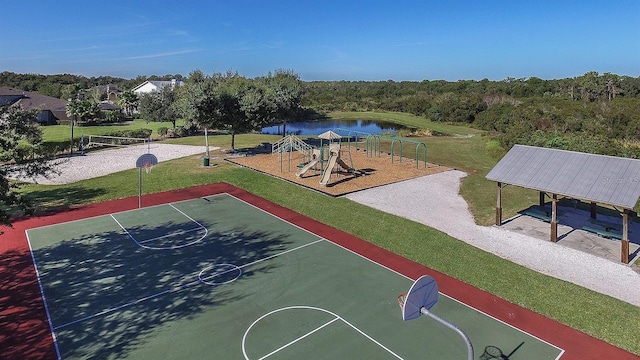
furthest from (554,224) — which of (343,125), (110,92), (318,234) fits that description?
(110,92)

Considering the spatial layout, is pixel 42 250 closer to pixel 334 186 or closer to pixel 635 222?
pixel 334 186

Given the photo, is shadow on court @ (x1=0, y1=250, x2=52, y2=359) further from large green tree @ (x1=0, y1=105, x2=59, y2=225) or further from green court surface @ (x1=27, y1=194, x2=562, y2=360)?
large green tree @ (x1=0, y1=105, x2=59, y2=225)

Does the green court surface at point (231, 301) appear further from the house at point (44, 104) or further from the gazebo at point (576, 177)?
the house at point (44, 104)

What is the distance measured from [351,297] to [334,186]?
38.9 feet

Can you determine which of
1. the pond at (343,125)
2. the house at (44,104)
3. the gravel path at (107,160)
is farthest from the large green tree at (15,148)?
the house at (44,104)

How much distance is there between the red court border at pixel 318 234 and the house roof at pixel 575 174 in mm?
5718

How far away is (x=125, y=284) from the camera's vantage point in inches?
456

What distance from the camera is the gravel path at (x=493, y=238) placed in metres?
12.2

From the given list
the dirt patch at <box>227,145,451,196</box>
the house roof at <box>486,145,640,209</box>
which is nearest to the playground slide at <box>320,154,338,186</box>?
the dirt patch at <box>227,145,451,196</box>

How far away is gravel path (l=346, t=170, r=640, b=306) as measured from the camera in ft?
40.1

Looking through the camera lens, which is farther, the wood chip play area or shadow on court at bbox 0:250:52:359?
the wood chip play area

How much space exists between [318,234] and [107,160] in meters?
21.3

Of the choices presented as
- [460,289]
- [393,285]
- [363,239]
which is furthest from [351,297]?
[363,239]

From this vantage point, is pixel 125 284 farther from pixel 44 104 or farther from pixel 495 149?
pixel 44 104
